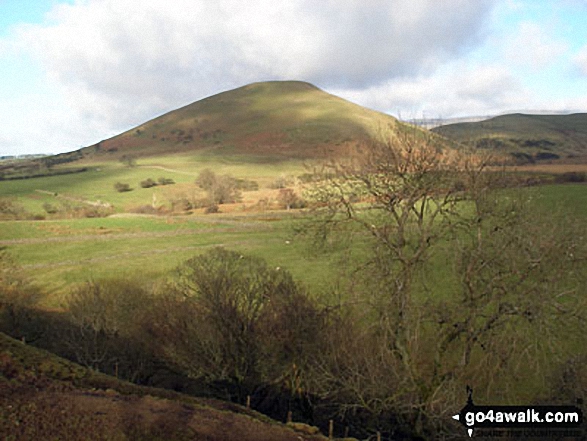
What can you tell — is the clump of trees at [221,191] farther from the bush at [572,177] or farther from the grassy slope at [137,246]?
the bush at [572,177]

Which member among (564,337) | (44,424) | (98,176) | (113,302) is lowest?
(564,337)

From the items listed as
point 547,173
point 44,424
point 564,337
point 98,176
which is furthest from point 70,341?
point 98,176

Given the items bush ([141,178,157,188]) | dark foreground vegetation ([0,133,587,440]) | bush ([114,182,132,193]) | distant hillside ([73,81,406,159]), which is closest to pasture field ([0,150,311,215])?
bush ([114,182,132,193])

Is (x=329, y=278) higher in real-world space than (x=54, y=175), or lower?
lower

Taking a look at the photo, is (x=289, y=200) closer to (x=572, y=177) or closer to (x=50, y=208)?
(x=50, y=208)

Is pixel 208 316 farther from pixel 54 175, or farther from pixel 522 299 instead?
pixel 54 175

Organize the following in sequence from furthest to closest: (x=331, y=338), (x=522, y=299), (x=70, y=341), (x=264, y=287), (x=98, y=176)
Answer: (x=98, y=176)
(x=70, y=341)
(x=264, y=287)
(x=331, y=338)
(x=522, y=299)

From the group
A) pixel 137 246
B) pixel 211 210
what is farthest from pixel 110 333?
pixel 211 210

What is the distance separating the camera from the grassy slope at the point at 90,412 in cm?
751

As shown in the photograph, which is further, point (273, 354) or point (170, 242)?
point (170, 242)

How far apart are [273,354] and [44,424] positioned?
1367 centimetres

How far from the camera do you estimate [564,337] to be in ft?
72.8

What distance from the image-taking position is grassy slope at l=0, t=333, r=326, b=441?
24.6 feet

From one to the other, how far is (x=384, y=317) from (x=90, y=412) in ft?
33.0
